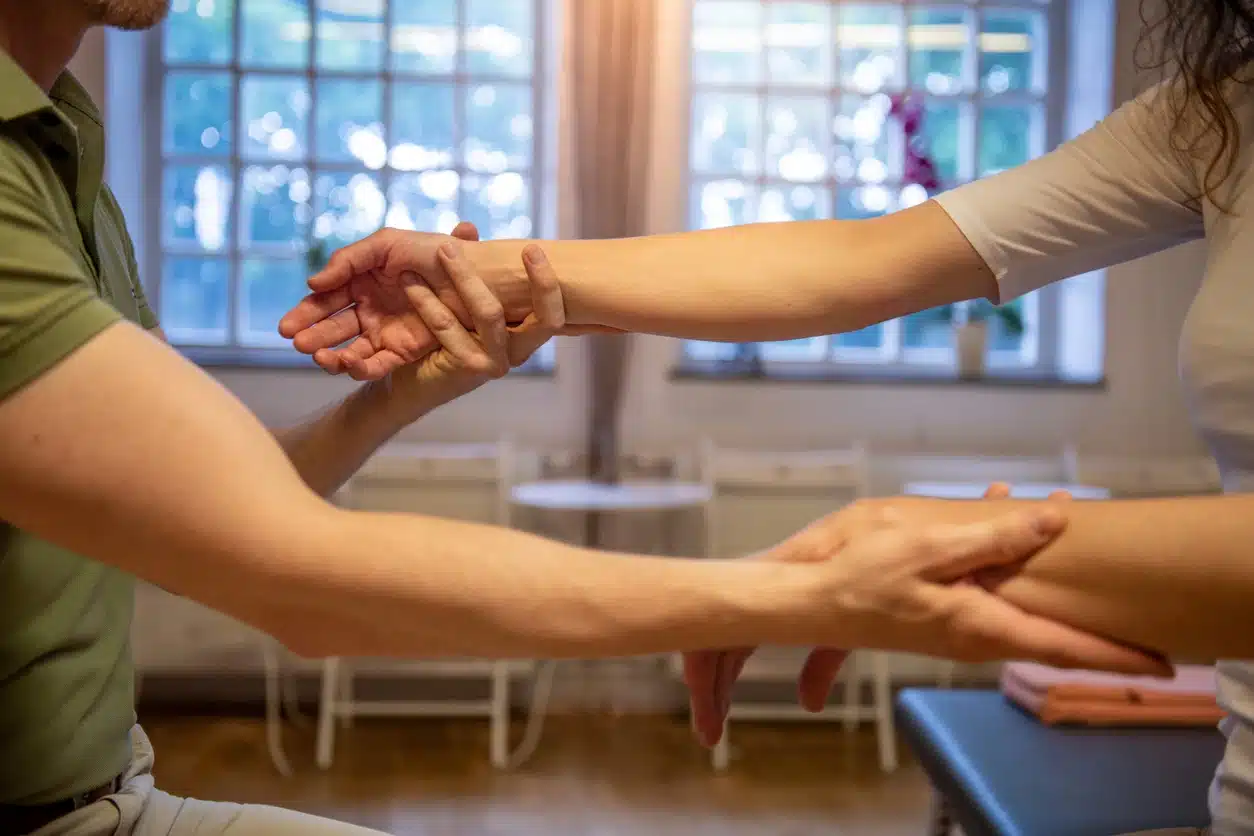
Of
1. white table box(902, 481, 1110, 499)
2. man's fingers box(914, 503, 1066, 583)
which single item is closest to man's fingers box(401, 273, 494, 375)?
man's fingers box(914, 503, 1066, 583)

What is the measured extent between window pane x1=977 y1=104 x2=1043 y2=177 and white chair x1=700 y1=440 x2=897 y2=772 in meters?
1.41

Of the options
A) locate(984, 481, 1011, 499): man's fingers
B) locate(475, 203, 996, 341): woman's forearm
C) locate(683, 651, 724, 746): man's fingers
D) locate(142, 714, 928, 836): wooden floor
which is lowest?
locate(142, 714, 928, 836): wooden floor

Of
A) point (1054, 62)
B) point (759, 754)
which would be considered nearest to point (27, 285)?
point (759, 754)

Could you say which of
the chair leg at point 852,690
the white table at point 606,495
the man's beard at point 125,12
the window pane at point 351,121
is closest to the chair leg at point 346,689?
the white table at point 606,495

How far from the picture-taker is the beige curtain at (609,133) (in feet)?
12.3

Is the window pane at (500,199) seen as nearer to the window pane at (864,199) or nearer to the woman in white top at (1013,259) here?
the window pane at (864,199)

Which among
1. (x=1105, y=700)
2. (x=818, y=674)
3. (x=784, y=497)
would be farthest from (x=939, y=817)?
(x=784, y=497)

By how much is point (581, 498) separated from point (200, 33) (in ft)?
7.79

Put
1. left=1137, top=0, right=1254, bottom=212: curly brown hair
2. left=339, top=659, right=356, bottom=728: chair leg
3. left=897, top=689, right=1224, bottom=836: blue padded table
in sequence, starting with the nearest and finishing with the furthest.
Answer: left=1137, top=0, right=1254, bottom=212: curly brown hair → left=897, top=689, right=1224, bottom=836: blue padded table → left=339, top=659, right=356, bottom=728: chair leg

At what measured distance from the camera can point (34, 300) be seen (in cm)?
68

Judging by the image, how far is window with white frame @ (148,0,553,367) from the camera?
13.5 feet

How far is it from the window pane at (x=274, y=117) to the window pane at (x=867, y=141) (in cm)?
203

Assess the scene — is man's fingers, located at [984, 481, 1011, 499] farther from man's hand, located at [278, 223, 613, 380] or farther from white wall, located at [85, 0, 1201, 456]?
white wall, located at [85, 0, 1201, 456]

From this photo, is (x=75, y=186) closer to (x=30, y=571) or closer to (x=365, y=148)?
(x=30, y=571)
